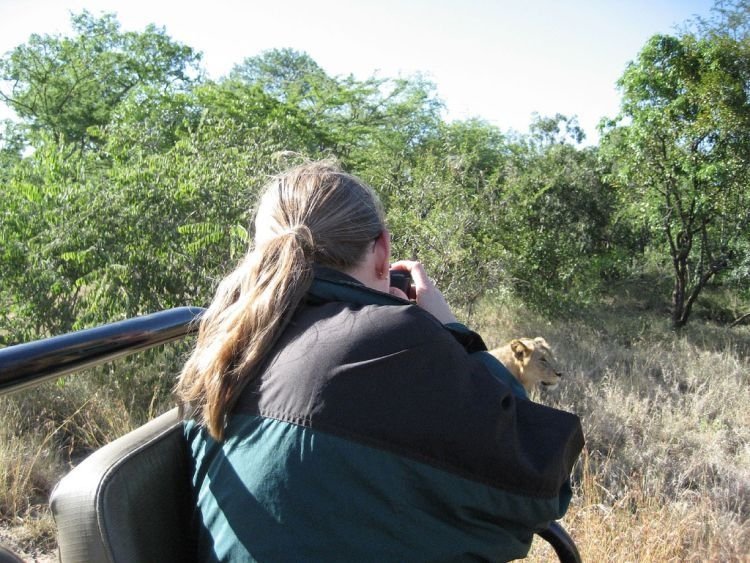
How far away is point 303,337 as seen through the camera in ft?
4.12

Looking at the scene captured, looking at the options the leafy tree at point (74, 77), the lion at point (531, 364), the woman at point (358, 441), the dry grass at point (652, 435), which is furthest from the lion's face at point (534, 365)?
the leafy tree at point (74, 77)

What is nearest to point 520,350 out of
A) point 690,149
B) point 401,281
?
point 401,281

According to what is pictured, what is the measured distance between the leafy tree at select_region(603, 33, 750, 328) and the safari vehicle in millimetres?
9761

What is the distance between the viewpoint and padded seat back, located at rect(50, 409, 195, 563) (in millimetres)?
1073

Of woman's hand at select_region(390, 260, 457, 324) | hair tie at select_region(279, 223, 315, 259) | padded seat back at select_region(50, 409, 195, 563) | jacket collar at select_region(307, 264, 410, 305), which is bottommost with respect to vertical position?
padded seat back at select_region(50, 409, 195, 563)

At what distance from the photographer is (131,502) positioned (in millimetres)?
1158

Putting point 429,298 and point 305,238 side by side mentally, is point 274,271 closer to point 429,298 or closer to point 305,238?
point 305,238

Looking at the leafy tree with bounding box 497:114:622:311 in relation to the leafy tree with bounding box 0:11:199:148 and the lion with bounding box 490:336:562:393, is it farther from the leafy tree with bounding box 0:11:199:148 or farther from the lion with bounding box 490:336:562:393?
the leafy tree with bounding box 0:11:199:148

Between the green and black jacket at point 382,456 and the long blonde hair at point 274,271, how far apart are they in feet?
0.19

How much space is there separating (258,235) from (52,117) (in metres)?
19.9

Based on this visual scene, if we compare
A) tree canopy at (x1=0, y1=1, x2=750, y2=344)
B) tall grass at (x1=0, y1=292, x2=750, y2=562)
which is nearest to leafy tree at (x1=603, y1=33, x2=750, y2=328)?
tree canopy at (x1=0, y1=1, x2=750, y2=344)

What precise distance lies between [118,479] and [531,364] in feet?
17.5

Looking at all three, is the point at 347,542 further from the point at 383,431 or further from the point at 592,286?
the point at 592,286

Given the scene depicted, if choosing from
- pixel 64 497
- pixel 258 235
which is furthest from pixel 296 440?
pixel 258 235
